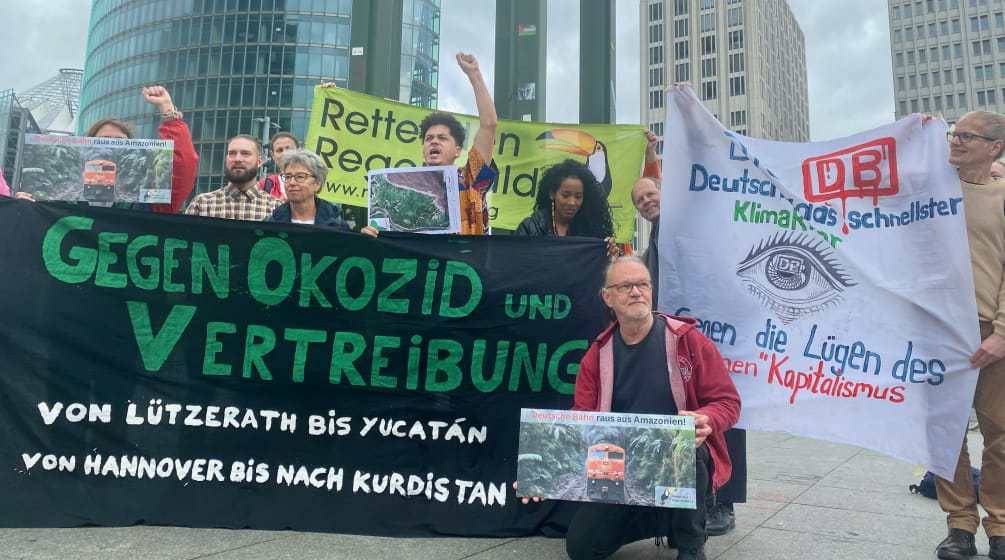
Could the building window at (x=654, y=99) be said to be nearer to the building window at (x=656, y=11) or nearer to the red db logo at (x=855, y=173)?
the building window at (x=656, y=11)

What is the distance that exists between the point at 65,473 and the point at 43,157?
165 centimetres

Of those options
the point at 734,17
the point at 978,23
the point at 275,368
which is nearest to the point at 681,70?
the point at 734,17

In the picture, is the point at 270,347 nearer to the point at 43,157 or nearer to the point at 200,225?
the point at 200,225

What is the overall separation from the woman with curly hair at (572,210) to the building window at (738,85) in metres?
96.5

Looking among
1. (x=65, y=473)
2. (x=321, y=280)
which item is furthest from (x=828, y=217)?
→ (x=65, y=473)

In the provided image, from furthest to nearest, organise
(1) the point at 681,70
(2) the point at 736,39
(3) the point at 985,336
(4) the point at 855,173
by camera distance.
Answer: (1) the point at 681,70
(2) the point at 736,39
(4) the point at 855,173
(3) the point at 985,336

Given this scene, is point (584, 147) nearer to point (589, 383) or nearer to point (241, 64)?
point (589, 383)

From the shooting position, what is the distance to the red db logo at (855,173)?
12.0ft

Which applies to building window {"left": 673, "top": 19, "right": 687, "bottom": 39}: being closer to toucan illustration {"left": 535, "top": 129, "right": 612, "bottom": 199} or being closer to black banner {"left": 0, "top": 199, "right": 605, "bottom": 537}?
toucan illustration {"left": 535, "top": 129, "right": 612, "bottom": 199}

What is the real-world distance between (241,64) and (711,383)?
2389 inches

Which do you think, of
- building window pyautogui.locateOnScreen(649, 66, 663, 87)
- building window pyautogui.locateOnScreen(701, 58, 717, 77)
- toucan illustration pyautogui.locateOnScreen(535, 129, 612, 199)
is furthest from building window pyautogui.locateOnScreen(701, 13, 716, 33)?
toucan illustration pyautogui.locateOnScreen(535, 129, 612, 199)

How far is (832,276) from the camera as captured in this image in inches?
141

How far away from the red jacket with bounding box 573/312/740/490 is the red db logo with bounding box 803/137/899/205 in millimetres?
1362

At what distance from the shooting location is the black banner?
3.39 m
